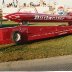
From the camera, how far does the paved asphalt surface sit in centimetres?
849

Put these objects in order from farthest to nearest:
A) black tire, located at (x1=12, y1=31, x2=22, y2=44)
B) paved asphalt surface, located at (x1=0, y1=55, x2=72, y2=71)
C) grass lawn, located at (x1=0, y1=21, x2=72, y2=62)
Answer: black tire, located at (x1=12, y1=31, x2=22, y2=44), grass lawn, located at (x1=0, y1=21, x2=72, y2=62), paved asphalt surface, located at (x1=0, y1=55, x2=72, y2=71)

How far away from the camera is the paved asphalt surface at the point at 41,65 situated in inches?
334

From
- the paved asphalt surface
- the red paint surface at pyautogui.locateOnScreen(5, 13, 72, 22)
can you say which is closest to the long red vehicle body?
the paved asphalt surface

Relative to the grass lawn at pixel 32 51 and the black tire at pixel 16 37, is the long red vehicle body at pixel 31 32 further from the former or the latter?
the grass lawn at pixel 32 51

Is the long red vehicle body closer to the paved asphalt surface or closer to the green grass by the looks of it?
the green grass

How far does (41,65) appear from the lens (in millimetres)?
8961

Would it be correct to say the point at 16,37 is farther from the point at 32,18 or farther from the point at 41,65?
the point at 32,18

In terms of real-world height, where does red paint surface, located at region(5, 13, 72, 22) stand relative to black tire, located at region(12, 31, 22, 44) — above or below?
below

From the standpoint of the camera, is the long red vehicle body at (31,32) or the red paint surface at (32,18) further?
the red paint surface at (32,18)

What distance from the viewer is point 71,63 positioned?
9.17 m

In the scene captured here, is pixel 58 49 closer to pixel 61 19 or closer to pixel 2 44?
pixel 2 44

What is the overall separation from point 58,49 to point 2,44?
120 inches

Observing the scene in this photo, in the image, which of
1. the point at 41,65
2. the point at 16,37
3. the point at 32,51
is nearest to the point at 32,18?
the point at 16,37

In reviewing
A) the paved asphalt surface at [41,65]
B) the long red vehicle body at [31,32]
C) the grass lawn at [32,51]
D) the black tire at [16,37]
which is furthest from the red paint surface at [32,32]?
the paved asphalt surface at [41,65]
